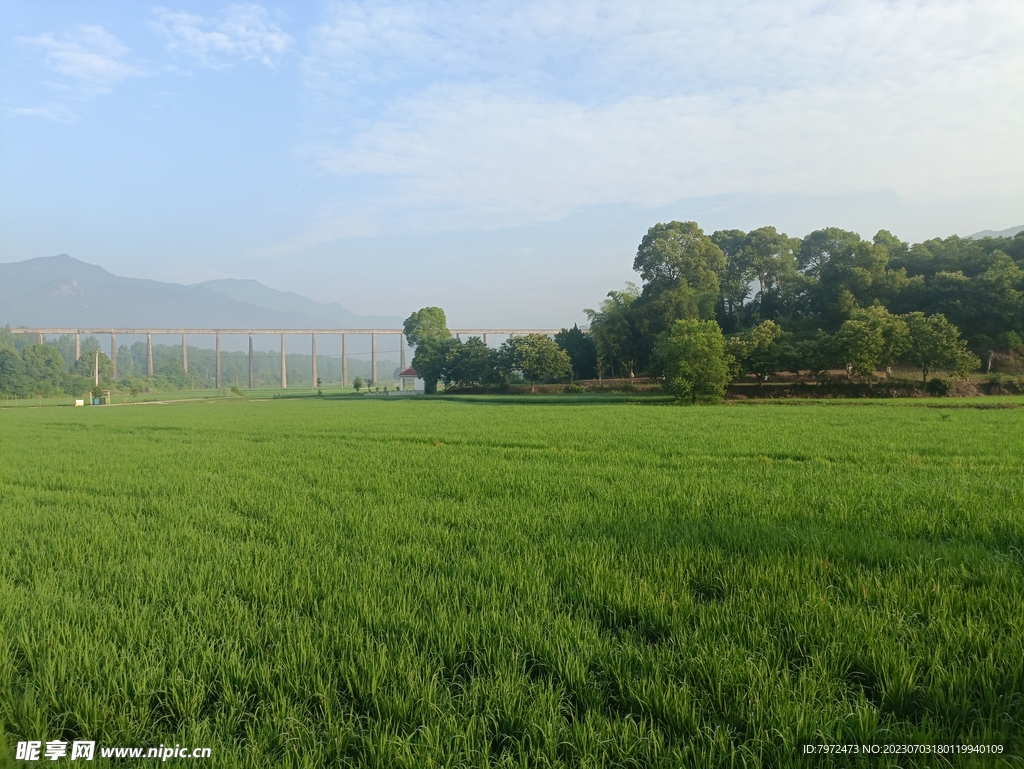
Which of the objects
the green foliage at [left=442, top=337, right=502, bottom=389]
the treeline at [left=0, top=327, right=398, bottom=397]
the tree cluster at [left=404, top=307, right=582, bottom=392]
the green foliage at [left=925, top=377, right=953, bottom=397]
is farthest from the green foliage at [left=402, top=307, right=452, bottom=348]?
the green foliage at [left=925, top=377, right=953, bottom=397]

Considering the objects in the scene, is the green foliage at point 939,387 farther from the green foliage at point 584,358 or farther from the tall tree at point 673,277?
the green foliage at point 584,358

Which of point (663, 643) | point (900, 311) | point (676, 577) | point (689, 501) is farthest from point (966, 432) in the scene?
point (900, 311)

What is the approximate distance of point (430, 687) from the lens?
2.87m

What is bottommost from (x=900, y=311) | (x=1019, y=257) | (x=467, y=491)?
(x=467, y=491)

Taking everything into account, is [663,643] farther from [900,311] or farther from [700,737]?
[900,311]

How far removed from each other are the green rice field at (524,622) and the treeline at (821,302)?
33415 millimetres

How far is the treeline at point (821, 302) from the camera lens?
1474 inches

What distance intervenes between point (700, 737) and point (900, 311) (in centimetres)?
5674

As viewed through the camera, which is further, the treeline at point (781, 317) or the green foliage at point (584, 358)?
the green foliage at point (584, 358)

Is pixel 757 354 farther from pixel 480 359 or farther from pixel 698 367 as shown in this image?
pixel 480 359

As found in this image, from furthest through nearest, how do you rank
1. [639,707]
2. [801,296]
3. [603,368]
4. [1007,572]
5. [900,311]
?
1. [603,368]
2. [801,296]
3. [900,311]
4. [1007,572]
5. [639,707]

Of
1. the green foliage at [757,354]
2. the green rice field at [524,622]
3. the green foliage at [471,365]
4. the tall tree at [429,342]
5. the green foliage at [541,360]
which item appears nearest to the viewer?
the green rice field at [524,622]

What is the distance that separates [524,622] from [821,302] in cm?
5895

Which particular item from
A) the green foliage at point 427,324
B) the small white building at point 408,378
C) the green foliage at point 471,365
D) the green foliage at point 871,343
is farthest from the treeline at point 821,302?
the small white building at point 408,378
